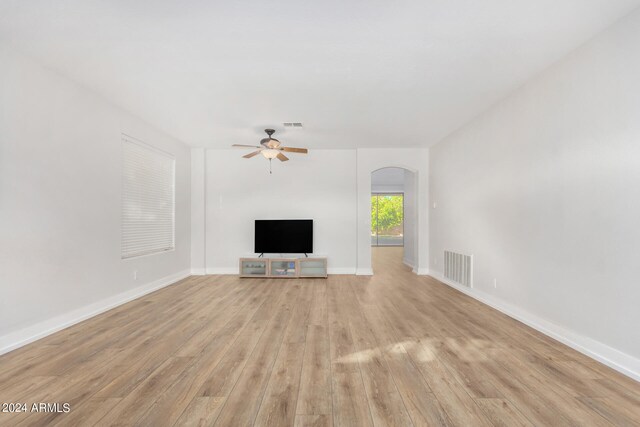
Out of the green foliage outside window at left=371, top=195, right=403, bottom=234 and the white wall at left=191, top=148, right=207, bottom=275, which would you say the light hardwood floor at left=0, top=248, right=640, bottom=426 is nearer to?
the white wall at left=191, top=148, right=207, bottom=275

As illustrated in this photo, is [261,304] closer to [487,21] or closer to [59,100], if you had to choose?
[59,100]

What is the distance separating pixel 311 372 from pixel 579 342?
92.5 inches

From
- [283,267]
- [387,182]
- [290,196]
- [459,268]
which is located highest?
[387,182]

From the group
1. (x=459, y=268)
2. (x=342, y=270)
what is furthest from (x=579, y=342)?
(x=342, y=270)

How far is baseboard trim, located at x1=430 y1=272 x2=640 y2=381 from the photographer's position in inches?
87.0

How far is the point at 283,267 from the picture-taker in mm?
5984

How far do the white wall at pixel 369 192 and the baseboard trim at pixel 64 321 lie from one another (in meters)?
3.91

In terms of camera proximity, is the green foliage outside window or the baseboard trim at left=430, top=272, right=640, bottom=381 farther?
the green foliage outside window

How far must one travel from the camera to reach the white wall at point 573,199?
2.28 meters

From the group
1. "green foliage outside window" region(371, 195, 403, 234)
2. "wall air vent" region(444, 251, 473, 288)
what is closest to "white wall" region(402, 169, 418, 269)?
"wall air vent" region(444, 251, 473, 288)

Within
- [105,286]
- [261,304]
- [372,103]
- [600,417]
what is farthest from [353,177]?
[600,417]

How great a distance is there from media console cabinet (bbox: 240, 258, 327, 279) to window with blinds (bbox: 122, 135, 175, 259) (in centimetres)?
146

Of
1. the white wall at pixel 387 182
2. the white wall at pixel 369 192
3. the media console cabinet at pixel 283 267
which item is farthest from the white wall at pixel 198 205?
the white wall at pixel 387 182

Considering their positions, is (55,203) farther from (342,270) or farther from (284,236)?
(342,270)
